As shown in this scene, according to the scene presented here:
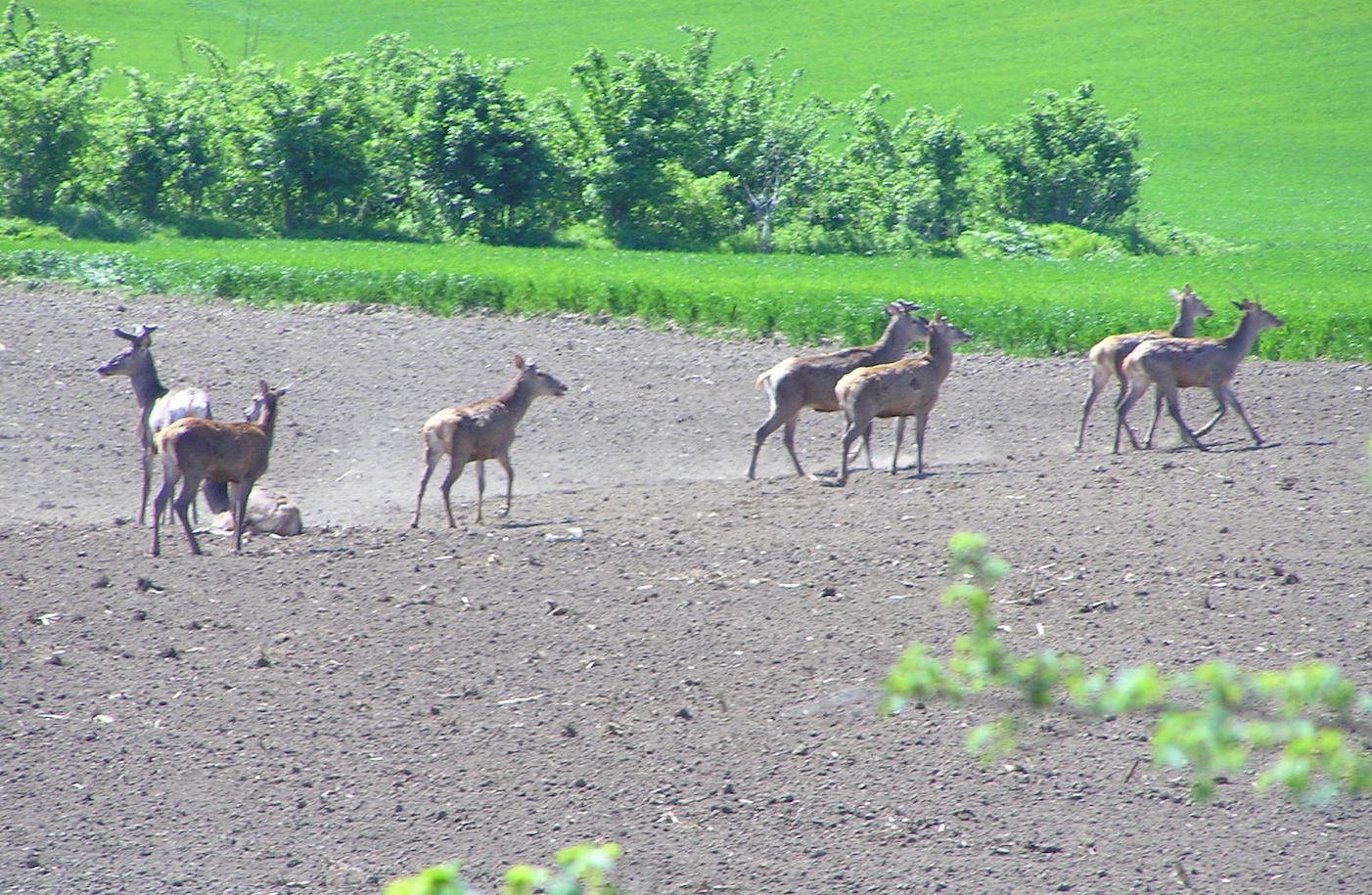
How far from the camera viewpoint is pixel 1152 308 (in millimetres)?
25344

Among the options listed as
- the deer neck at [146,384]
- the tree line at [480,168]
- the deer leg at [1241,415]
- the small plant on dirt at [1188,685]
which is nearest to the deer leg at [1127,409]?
the deer leg at [1241,415]

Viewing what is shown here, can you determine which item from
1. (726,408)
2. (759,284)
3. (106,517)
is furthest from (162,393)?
(759,284)

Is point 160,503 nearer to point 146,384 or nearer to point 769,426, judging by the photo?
point 146,384

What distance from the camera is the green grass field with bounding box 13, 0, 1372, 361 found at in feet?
84.5

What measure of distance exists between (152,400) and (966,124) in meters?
57.1

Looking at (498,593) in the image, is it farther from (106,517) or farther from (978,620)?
(978,620)

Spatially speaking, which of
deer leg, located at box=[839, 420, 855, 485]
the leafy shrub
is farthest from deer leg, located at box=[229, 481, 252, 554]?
the leafy shrub

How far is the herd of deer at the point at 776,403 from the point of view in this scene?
14219 millimetres

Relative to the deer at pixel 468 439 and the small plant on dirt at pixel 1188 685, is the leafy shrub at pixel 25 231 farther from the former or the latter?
the small plant on dirt at pixel 1188 685

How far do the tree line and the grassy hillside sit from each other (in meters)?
24.1

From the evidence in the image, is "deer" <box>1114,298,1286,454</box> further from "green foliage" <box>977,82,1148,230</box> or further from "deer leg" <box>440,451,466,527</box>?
"green foliage" <box>977,82,1148,230</box>

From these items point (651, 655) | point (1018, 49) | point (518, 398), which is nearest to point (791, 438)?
point (518, 398)

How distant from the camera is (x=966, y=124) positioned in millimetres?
69000

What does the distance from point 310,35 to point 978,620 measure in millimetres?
87278
